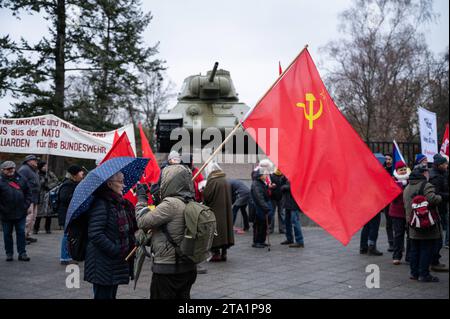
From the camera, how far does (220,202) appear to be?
28.9ft

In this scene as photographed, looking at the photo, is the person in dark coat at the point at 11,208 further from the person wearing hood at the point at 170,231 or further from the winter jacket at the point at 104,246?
the person wearing hood at the point at 170,231

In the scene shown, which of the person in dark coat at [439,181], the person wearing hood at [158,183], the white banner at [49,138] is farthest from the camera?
the white banner at [49,138]

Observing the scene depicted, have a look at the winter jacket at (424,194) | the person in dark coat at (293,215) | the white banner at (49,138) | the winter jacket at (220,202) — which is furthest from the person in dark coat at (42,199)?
the winter jacket at (424,194)

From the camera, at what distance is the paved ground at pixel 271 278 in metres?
6.56

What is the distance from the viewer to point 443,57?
31516mm

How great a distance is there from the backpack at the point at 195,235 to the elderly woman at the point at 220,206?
14.8 ft

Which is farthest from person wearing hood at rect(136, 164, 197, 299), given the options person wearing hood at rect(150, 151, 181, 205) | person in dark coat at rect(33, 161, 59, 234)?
person in dark coat at rect(33, 161, 59, 234)

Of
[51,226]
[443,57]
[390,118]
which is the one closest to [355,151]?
[51,226]

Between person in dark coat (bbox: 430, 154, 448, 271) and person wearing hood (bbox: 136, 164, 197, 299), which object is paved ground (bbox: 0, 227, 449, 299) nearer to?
person in dark coat (bbox: 430, 154, 448, 271)

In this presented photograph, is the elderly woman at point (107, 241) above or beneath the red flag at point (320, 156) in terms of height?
beneath

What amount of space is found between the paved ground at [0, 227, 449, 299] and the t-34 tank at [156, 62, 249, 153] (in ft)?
26.7

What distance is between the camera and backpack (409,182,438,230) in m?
7.04

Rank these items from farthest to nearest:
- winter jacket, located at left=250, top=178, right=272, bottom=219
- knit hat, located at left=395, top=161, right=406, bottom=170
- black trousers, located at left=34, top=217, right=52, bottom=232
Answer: black trousers, located at left=34, top=217, right=52, bottom=232
winter jacket, located at left=250, top=178, right=272, bottom=219
knit hat, located at left=395, top=161, right=406, bottom=170

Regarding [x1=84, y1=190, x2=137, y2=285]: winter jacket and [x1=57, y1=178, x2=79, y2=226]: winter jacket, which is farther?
[x1=57, y1=178, x2=79, y2=226]: winter jacket
